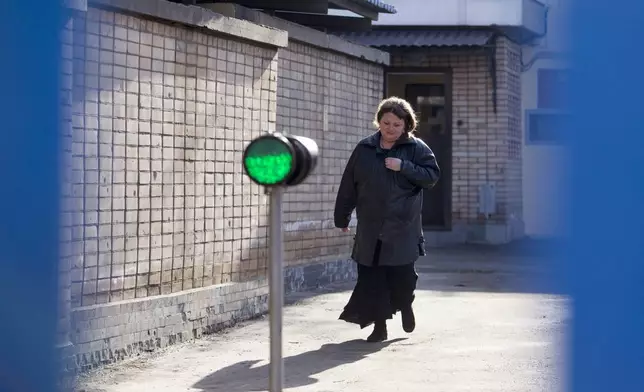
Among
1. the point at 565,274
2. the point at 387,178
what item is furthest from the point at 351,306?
the point at 565,274

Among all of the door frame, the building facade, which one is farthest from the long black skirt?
the door frame

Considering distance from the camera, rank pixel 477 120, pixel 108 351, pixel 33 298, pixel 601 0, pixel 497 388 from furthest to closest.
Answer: pixel 477 120, pixel 108 351, pixel 497 388, pixel 33 298, pixel 601 0

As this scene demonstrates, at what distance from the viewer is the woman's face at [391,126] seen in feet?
26.2

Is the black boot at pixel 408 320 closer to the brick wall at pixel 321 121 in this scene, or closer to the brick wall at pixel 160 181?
the brick wall at pixel 160 181

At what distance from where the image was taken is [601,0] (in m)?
3.47

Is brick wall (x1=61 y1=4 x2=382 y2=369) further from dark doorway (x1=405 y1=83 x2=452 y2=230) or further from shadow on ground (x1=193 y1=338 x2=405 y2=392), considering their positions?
dark doorway (x1=405 y1=83 x2=452 y2=230)

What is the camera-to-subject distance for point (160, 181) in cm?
780

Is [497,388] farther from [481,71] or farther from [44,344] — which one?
[481,71]

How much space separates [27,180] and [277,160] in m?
1.93

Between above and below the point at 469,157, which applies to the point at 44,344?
below

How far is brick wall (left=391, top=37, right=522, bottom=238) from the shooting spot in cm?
1922

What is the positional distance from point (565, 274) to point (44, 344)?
8.75 ft

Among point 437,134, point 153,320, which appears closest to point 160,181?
point 153,320

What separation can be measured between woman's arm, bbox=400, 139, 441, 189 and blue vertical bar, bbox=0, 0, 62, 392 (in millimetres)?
3162
